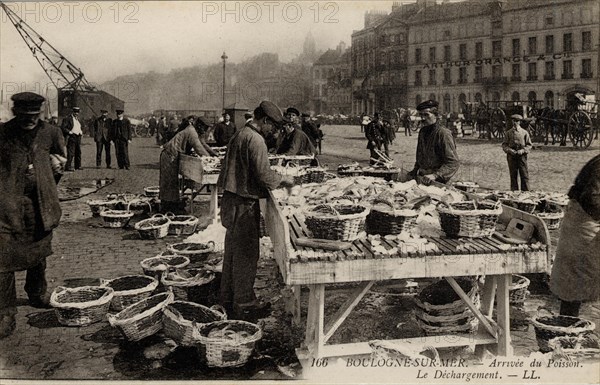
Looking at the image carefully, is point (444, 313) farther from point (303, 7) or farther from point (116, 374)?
point (303, 7)

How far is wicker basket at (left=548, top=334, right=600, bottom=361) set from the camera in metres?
3.60

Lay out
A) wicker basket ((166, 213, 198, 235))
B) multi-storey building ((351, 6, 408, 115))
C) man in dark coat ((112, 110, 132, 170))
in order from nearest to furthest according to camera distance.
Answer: wicker basket ((166, 213, 198, 235)), man in dark coat ((112, 110, 132, 170)), multi-storey building ((351, 6, 408, 115))

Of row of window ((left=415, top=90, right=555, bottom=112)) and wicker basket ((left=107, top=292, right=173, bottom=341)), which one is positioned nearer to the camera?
wicker basket ((left=107, top=292, right=173, bottom=341))

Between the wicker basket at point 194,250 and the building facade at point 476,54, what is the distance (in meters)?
34.2

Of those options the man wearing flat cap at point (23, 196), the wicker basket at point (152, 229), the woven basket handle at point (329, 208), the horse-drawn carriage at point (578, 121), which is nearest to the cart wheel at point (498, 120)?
the horse-drawn carriage at point (578, 121)

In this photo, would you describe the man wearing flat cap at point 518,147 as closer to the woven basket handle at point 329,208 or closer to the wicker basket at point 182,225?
the wicker basket at point 182,225

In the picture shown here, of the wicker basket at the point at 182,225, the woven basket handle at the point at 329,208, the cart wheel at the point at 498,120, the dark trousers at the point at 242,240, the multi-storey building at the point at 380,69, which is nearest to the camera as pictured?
the woven basket handle at the point at 329,208

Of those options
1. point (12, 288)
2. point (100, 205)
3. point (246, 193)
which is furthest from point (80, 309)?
point (100, 205)

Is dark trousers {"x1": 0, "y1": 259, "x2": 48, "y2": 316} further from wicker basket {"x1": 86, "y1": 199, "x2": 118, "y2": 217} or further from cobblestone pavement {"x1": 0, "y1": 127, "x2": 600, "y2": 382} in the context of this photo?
wicker basket {"x1": 86, "y1": 199, "x2": 118, "y2": 217}

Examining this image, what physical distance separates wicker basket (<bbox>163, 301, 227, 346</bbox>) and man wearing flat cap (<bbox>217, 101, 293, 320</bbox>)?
0.29m

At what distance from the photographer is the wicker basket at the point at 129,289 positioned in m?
4.45

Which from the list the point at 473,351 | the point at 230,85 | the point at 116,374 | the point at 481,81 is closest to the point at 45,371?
the point at 116,374

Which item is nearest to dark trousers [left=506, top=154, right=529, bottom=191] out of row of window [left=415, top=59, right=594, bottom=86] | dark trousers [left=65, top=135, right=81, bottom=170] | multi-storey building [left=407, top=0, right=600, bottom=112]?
dark trousers [left=65, top=135, right=81, bottom=170]

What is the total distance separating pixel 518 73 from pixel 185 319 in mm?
46188
